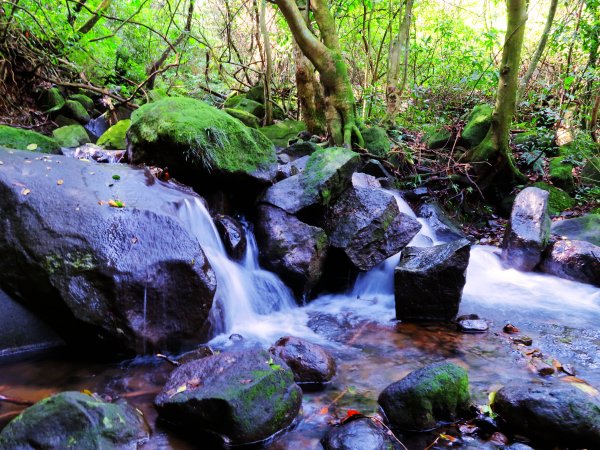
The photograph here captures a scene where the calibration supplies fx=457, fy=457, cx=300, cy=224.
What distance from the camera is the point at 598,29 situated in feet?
28.8

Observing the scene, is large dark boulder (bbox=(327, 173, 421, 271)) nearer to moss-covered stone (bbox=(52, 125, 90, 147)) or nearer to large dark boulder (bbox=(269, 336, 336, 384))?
large dark boulder (bbox=(269, 336, 336, 384))

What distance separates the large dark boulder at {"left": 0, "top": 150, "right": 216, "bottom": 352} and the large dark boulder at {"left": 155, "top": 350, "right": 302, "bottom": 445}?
0.80 metres

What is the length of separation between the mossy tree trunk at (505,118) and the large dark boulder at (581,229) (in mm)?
1946

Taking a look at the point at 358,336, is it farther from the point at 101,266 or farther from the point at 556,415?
the point at 101,266

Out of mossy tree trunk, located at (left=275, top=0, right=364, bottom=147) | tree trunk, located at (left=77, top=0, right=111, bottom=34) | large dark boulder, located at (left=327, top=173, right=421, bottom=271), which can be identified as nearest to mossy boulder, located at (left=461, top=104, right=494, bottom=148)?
mossy tree trunk, located at (left=275, top=0, right=364, bottom=147)

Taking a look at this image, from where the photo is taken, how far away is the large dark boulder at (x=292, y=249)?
5.27 metres

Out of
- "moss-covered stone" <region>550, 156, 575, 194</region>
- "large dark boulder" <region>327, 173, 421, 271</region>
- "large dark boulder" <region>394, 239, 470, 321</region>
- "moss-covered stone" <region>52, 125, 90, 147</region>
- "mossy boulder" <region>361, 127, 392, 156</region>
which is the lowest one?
"large dark boulder" <region>394, 239, 470, 321</region>

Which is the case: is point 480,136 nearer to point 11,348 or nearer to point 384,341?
point 384,341

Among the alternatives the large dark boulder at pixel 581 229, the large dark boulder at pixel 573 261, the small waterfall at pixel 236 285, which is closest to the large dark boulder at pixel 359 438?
the small waterfall at pixel 236 285

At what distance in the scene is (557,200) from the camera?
8820 mm

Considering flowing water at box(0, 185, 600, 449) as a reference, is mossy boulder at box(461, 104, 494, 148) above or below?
above

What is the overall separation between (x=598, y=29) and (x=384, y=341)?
27.0 feet

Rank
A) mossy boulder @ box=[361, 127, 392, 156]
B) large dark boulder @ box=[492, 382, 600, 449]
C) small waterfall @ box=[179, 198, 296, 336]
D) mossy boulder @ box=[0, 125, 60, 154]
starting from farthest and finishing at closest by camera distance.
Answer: mossy boulder @ box=[361, 127, 392, 156]
mossy boulder @ box=[0, 125, 60, 154]
small waterfall @ box=[179, 198, 296, 336]
large dark boulder @ box=[492, 382, 600, 449]

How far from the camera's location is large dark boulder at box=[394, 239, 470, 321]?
471 cm
